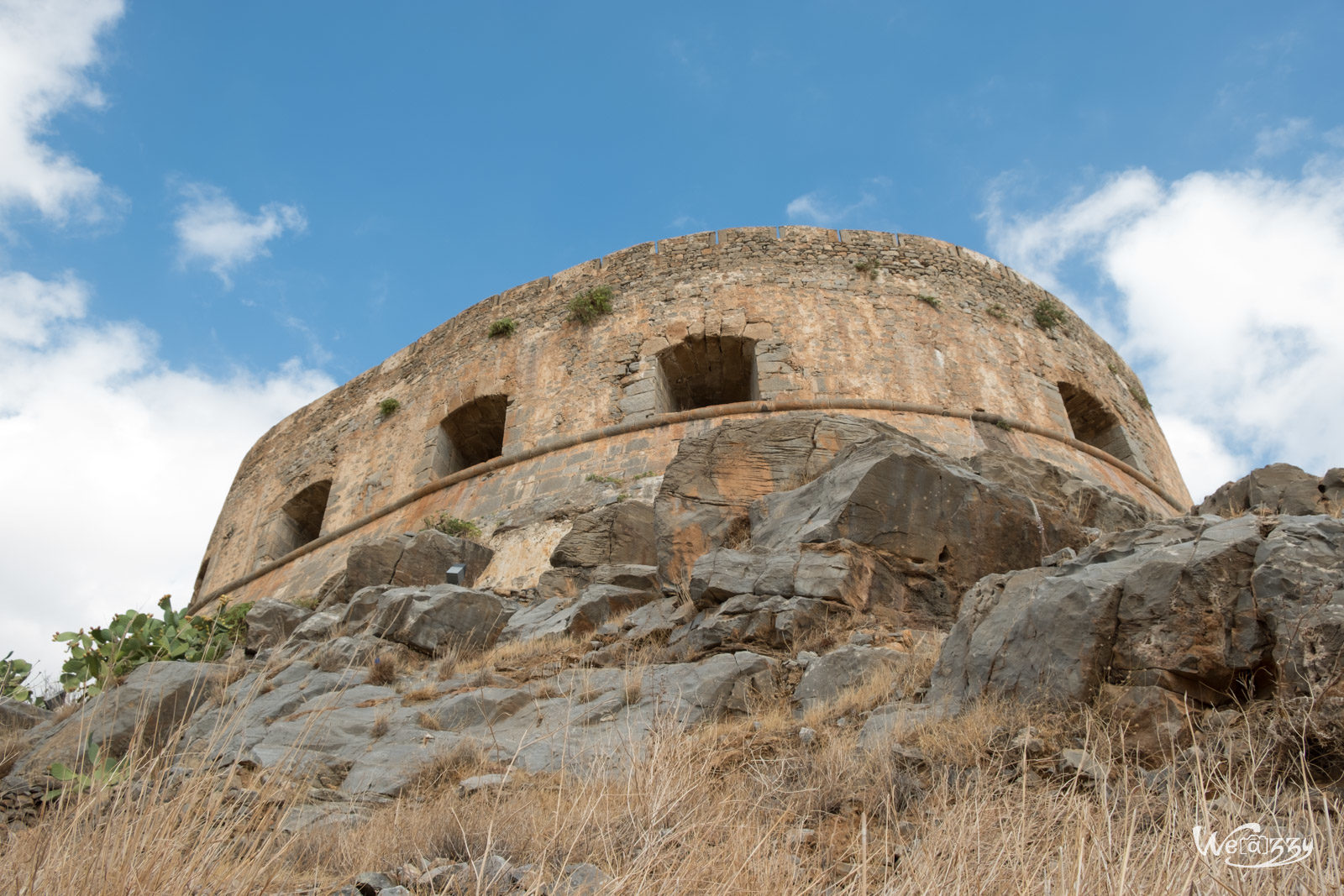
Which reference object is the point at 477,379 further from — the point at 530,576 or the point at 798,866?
the point at 798,866

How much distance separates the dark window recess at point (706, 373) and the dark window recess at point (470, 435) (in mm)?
1698

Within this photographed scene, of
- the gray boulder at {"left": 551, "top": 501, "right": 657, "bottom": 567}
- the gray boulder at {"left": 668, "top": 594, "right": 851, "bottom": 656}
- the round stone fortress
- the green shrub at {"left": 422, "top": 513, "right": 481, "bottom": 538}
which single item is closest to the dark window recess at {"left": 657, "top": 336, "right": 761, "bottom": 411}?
the round stone fortress

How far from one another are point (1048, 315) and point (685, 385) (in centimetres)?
398

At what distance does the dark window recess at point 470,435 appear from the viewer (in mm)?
10047

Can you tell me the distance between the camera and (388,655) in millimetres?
4590

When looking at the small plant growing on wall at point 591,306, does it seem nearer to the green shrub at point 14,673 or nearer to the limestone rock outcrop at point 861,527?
the limestone rock outcrop at point 861,527

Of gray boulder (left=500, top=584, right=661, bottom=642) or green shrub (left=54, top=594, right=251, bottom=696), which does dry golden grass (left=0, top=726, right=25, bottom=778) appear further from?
gray boulder (left=500, top=584, right=661, bottom=642)

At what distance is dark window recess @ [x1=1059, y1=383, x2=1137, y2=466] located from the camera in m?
10.1

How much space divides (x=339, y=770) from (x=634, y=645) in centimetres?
150

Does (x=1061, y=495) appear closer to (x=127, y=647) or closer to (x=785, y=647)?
(x=785, y=647)

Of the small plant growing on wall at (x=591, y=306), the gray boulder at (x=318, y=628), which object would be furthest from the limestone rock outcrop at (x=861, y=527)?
the small plant growing on wall at (x=591, y=306)

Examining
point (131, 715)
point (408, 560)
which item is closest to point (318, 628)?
point (408, 560)

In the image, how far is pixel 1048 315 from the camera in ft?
34.1

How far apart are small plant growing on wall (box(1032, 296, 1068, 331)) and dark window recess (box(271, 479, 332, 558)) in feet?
26.0
